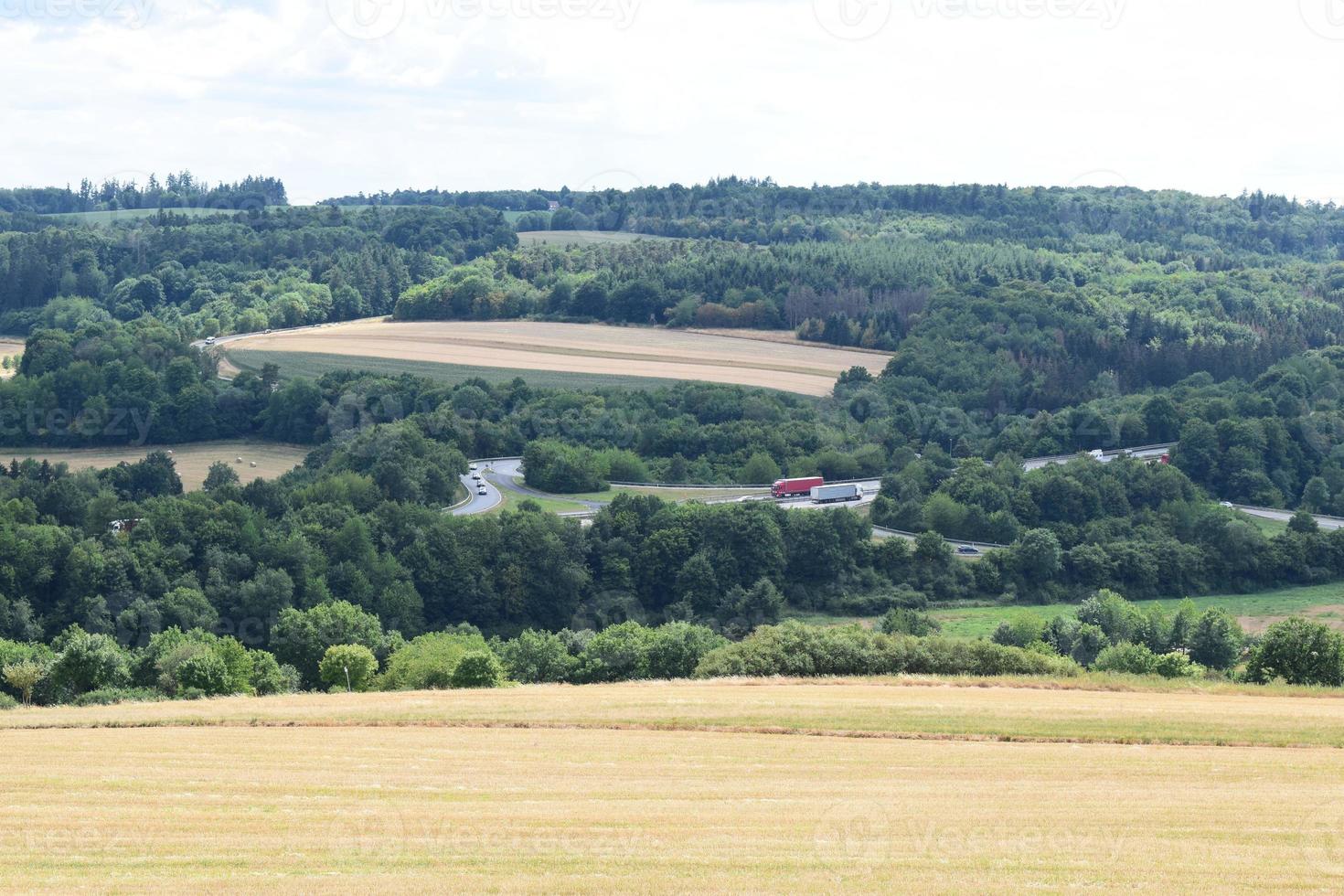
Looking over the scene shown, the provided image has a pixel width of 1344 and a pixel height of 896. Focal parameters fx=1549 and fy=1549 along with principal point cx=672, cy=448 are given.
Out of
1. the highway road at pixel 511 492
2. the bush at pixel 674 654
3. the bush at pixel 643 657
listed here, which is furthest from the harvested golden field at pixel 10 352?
the bush at pixel 674 654

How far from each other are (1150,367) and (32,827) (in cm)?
11167

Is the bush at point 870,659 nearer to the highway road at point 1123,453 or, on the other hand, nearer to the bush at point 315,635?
the bush at point 315,635

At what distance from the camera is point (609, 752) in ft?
93.3

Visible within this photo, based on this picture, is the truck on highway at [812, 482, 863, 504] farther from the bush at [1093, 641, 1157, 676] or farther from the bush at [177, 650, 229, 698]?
the bush at [177, 650, 229, 698]

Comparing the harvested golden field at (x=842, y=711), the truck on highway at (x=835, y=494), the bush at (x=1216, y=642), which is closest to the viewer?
the harvested golden field at (x=842, y=711)

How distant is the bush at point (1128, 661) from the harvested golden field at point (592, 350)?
203 feet

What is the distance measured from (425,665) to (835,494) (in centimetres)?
4004

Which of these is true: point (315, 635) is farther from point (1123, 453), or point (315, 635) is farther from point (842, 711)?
point (1123, 453)

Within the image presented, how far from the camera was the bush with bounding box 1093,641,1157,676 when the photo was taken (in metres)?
43.9

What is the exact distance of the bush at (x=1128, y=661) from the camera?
144 ft

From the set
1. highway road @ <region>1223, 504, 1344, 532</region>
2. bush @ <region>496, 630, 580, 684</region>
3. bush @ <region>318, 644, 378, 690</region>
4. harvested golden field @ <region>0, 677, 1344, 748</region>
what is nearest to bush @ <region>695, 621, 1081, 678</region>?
harvested golden field @ <region>0, 677, 1344, 748</region>

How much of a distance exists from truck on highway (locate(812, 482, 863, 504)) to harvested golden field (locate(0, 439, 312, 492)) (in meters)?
30.6

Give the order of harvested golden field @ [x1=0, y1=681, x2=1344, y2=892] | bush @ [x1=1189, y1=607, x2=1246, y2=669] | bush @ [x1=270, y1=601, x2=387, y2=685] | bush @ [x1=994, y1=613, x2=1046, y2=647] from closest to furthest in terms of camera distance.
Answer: harvested golden field @ [x1=0, y1=681, x2=1344, y2=892]
bush @ [x1=1189, y1=607, x2=1246, y2=669]
bush @ [x1=270, y1=601, x2=387, y2=685]
bush @ [x1=994, y1=613, x2=1046, y2=647]

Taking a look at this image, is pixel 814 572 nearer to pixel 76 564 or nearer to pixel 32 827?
pixel 76 564
